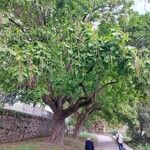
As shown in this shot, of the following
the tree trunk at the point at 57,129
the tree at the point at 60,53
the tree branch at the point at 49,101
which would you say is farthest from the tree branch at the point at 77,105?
the tree branch at the point at 49,101

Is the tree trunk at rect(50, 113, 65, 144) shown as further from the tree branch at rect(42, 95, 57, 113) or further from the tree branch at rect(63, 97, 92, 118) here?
the tree branch at rect(42, 95, 57, 113)

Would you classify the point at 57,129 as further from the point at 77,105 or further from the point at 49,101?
the point at 77,105

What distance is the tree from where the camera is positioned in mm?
15367

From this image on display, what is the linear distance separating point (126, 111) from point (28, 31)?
13.9 meters

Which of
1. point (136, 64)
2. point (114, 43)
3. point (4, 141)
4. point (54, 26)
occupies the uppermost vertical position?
point (54, 26)

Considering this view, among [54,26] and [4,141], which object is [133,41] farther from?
[4,141]

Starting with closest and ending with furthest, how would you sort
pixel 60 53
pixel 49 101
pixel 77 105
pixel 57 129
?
pixel 60 53
pixel 77 105
pixel 49 101
pixel 57 129

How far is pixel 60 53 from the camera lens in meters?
18.3

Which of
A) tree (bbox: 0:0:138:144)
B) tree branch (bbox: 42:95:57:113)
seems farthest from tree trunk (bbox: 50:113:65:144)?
tree branch (bbox: 42:95:57:113)

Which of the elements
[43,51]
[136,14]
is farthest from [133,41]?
[43,51]

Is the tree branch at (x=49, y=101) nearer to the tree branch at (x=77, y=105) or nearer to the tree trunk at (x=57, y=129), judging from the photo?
the tree trunk at (x=57, y=129)

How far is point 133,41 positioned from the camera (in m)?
26.9

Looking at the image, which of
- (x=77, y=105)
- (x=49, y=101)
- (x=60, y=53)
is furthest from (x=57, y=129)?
(x=60, y=53)

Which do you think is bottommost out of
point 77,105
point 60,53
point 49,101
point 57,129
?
point 57,129
